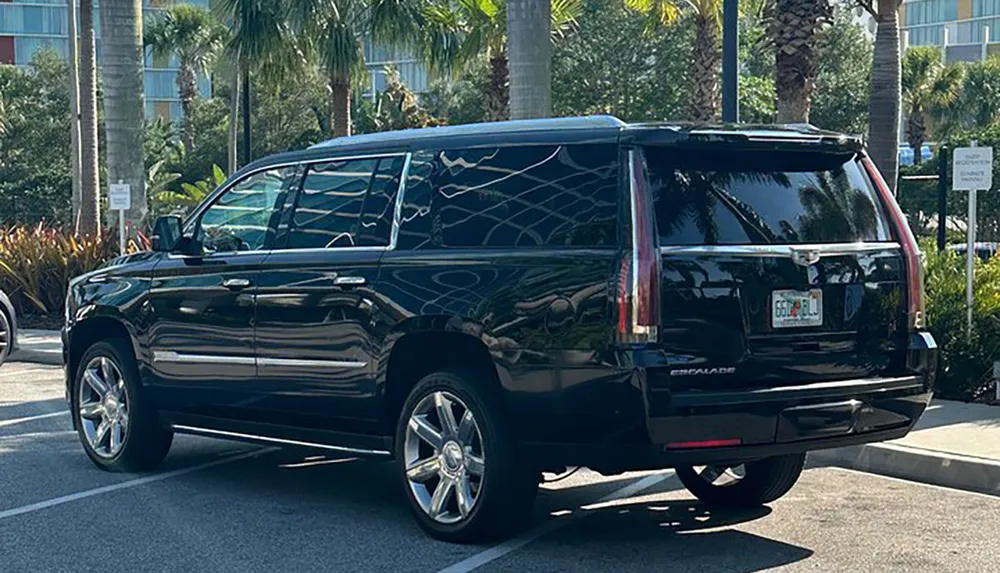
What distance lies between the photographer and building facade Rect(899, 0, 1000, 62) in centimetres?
10288

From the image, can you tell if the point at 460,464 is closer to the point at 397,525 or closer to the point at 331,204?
the point at 397,525

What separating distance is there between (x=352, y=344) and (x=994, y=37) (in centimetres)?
10646

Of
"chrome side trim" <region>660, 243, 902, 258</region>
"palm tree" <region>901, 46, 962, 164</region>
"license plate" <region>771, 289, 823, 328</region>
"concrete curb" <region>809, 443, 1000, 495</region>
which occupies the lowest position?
"concrete curb" <region>809, 443, 1000, 495</region>

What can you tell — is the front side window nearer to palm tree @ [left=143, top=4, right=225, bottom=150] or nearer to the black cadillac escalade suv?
the black cadillac escalade suv

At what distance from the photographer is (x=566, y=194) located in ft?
21.0

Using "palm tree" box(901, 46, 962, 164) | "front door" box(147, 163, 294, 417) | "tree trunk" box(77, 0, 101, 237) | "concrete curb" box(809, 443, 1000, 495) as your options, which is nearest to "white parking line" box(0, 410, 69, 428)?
"front door" box(147, 163, 294, 417)

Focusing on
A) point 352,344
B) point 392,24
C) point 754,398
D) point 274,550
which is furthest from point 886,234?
point 392,24

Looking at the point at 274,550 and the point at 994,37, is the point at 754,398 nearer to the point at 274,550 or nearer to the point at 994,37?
the point at 274,550

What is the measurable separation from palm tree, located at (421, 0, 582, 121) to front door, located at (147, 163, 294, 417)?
700 inches

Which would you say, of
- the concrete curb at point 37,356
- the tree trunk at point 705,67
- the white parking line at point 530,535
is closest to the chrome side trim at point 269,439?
the white parking line at point 530,535

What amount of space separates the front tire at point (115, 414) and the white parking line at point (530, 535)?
283 centimetres

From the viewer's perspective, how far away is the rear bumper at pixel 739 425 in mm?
5949

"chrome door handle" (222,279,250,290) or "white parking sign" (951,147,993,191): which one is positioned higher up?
"white parking sign" (951,147,993,191)

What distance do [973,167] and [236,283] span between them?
643 centimetres
